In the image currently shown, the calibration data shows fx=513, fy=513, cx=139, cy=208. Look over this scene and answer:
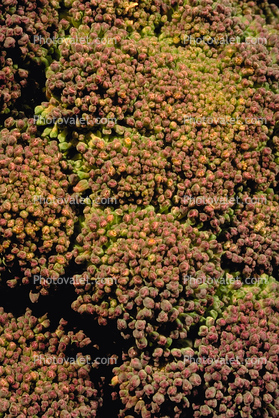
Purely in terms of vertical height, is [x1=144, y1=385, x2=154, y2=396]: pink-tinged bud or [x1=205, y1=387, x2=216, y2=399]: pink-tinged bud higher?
[x1=144, y1=385, x2=154, y2=396]: pink-tinged bud

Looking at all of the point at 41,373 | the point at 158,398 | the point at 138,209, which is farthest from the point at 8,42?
the point at 158,398

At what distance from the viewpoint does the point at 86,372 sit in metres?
1.80

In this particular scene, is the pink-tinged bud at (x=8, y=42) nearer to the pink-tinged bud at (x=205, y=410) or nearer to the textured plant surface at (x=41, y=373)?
the textured plant surface at (x=41, y=373)

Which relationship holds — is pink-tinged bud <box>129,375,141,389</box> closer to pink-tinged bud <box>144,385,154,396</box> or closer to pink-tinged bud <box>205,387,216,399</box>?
pink-tinged bud <box>144,385,154,396</box>

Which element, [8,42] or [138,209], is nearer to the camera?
[8,42]

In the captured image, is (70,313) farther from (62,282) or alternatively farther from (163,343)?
(163,343)

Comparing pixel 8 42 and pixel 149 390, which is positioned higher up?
pixel 8 42

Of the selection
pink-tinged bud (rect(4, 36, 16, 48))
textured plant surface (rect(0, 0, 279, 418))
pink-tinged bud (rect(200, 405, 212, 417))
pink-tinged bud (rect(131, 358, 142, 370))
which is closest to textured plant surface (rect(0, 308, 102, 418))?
textured plant surface (rect(0, 0, 279, 418))

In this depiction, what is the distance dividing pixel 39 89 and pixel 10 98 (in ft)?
0.52

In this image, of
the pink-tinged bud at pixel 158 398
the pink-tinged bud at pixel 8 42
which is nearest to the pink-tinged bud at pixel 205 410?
the pink-tinged bud at pixel 158 398

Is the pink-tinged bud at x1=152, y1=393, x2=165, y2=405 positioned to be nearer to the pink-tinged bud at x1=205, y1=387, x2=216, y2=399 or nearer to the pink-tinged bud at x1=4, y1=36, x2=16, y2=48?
the pink-tinged bud at x1=205, y1=387, x2=216, y2=399

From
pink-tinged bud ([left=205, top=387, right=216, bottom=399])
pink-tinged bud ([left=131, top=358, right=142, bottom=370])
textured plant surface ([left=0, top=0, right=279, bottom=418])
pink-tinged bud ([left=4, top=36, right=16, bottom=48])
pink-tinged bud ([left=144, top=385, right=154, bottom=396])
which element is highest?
pink-tinged bud ([left=4, top=36, right=16, bottom=48])

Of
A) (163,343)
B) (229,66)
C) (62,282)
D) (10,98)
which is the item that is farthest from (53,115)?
(163,343)

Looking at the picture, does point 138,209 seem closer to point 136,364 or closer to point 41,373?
point 136,364
